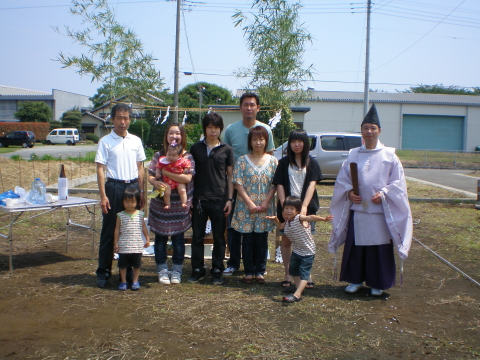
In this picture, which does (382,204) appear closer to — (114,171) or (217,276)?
(217,276)

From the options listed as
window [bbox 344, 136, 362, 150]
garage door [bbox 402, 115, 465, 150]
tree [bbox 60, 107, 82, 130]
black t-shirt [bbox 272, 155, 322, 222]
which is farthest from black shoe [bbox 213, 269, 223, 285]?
tree [bbox 60, 107, 82, 130]

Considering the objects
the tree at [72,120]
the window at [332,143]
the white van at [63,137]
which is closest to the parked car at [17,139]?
the white van at [63,137]

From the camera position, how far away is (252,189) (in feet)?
14.9

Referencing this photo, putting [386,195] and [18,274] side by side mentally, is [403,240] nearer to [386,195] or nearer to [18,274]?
[386,195]

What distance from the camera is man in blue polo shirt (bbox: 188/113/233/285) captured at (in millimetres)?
4504

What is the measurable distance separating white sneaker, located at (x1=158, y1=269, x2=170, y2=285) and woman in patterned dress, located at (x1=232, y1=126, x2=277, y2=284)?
79 centimetres

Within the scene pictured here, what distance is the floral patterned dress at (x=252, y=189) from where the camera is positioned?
4512mm

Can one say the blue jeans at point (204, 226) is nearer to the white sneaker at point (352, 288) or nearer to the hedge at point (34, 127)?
the white sneaker at point (352, 288)

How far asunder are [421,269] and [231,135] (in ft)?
8.84

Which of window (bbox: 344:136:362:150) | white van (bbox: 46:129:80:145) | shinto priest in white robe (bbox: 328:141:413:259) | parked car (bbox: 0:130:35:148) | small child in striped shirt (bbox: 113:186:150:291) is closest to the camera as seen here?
shinto priest in white robe (bbox: 328:141:413:259)

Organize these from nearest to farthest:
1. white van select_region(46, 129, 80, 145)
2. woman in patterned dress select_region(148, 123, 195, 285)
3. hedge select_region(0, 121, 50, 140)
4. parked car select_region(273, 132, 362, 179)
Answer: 1. woman in patterned dress select_region(148, 123, 195, 285)
2. parked car select_region(273, 132, 362, 179)
3. white van select_region(46, 129, 80, 145)
4. hedge select_region(0, 121, 50, 140)

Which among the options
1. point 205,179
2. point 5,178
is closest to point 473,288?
point 205,179

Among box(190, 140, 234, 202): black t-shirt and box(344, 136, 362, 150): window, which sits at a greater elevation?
box(344, 136, 362, 150): window

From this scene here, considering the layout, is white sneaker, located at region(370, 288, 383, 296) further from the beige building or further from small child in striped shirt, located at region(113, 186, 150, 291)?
the beige building
